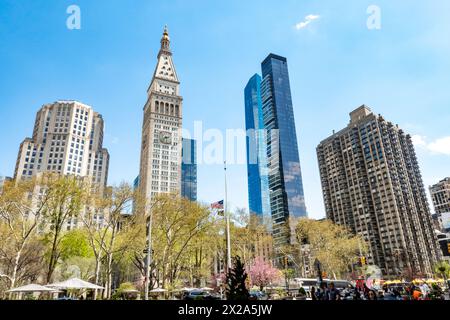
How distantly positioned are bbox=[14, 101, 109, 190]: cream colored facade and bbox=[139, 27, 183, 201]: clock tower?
22111 millimetres

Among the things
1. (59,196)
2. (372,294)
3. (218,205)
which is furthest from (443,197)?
(59,196)

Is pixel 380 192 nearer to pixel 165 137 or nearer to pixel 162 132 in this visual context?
pixel 165 137

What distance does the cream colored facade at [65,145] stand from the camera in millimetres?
125625

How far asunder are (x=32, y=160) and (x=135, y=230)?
343 feet

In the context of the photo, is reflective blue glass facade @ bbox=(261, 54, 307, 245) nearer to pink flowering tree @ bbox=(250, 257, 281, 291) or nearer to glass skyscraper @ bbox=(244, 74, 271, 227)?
glass skyscraper @ bbox=(244, 74, 271, 227)

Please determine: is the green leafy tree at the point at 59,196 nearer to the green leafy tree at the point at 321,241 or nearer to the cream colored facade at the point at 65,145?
the green leafy tree at the point at 321,241

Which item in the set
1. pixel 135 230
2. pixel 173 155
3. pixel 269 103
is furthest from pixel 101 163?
pixel 135 230

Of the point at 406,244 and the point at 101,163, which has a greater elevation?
the point at 101,163

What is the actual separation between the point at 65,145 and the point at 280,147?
100m

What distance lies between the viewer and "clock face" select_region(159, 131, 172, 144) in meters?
126

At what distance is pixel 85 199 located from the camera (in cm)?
3856

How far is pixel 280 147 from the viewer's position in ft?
525
